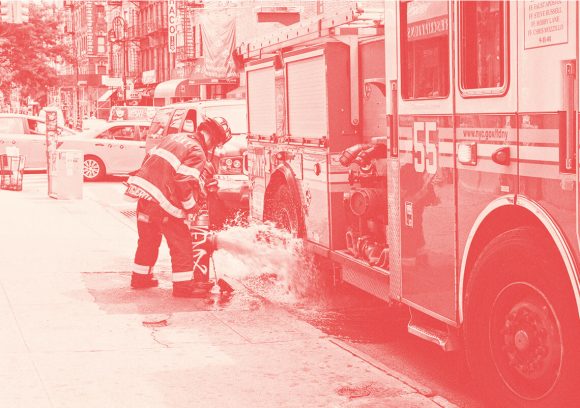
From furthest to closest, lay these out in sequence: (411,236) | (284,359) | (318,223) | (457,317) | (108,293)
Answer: (108,293)
(318,223)
(284,359)
(411,236)
(457,317)

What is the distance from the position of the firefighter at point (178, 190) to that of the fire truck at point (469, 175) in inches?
52.2

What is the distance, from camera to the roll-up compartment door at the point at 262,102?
9.86 meters

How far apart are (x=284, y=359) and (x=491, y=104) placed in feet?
7.82

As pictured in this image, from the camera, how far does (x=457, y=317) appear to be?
577 cm

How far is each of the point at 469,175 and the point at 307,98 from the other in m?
3.25

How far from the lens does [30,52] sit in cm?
4938

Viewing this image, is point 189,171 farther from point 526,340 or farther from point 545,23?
point 545,23

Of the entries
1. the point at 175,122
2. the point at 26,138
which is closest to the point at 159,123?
the point at 175,122

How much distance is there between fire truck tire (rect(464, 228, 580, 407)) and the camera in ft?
15.8

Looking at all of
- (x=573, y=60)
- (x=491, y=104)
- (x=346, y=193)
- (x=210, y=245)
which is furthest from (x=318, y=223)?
(x=573, y=60)

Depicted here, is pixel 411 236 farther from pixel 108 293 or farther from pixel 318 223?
pixel 108 293

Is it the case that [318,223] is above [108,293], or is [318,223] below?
above

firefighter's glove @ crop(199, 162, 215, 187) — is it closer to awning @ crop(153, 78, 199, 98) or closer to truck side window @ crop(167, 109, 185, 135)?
truck side window @ crop(167, 109, 185, 135)

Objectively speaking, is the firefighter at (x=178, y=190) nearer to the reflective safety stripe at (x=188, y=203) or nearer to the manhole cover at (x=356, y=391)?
the reflective safety stripe at (x=188, y=203)
